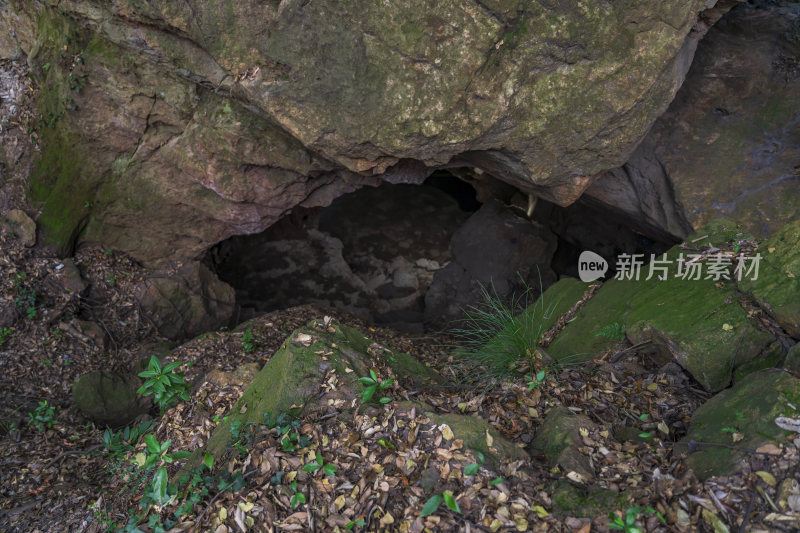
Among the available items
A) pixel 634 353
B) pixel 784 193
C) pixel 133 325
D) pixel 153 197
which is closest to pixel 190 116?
pixel 153 197

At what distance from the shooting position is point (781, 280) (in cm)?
268

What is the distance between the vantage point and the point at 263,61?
11.9ft

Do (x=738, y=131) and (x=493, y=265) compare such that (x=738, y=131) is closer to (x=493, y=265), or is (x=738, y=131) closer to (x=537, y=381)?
(x=493, y=265)

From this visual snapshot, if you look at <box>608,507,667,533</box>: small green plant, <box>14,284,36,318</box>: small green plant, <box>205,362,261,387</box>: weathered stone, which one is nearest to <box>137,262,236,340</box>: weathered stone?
<box>14,284,36,318</box>: small green plant

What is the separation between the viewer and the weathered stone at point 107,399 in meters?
4.07

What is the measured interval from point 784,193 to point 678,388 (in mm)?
3275

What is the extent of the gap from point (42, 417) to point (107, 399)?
453 mm

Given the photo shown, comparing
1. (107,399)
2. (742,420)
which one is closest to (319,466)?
(742,420)

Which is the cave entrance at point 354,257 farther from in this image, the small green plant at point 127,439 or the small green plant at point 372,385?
the small green plant at point 372,385

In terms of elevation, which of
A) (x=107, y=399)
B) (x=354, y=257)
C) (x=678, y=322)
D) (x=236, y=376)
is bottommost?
(x=354, y=257)

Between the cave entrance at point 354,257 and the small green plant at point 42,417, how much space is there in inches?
118

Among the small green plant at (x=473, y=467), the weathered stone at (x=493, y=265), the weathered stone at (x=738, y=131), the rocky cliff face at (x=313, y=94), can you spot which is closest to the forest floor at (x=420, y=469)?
the small green plant at (x=473, y=467)

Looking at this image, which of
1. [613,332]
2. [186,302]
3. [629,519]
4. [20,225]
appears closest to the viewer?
[629,519]

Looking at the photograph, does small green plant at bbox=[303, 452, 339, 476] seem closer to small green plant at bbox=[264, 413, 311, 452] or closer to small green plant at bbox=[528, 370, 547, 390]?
small green plant at bbox=[264, 413, 311, 452]
